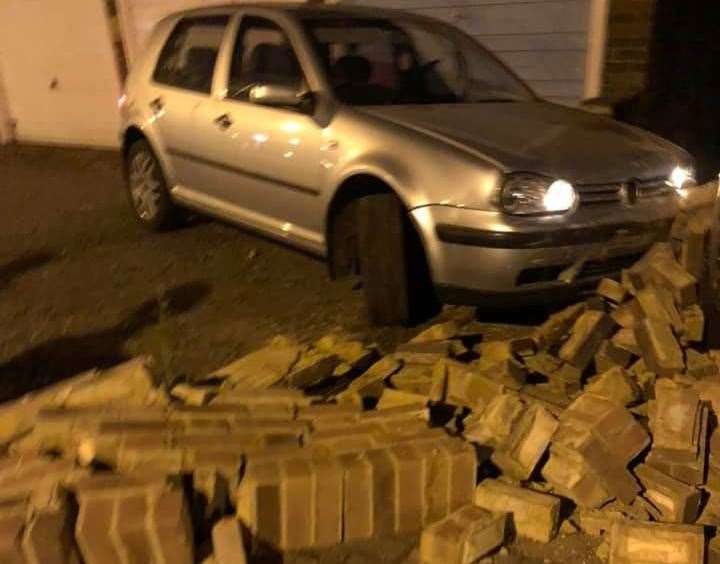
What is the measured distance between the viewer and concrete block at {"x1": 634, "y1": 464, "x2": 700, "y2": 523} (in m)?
2.60

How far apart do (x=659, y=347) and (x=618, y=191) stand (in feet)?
2.82

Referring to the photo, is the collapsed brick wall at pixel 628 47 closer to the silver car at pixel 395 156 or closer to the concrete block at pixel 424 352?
the silver car at pixel 395 156

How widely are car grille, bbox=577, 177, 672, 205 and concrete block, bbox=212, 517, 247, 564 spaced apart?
2103 mm

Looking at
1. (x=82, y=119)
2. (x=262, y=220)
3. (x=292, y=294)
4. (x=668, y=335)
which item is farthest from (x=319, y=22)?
(x=82, y=119)

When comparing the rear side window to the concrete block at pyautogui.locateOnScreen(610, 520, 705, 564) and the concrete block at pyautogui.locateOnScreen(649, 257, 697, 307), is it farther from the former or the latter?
the concrete block at pyautogui.locateOnScreen(610, 520, 705, 564)

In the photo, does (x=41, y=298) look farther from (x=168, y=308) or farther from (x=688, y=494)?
(x=688, y=494)

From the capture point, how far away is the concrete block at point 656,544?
2.44 meters

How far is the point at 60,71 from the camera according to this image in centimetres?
1037

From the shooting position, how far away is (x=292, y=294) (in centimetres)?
468

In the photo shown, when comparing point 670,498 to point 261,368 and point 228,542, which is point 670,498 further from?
point 261,368

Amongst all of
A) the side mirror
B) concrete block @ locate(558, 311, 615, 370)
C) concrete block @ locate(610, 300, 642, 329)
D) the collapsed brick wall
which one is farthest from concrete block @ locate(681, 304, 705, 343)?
the collapsed brick wall

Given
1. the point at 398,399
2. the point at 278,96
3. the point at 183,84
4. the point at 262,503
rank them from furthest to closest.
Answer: the point at 183,84 → the point at 278,96 → the point at 398,399 → the point at 262,503

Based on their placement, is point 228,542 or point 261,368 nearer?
point 228,542

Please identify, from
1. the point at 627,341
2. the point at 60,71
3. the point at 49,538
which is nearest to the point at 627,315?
the point at 627,341
